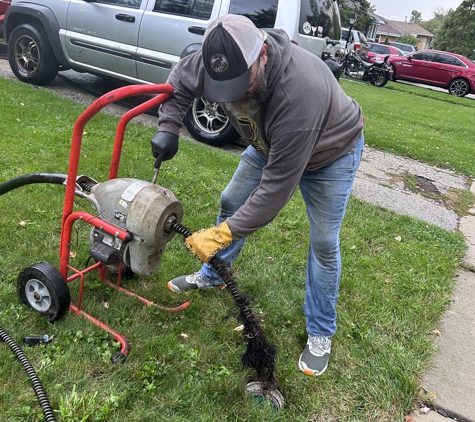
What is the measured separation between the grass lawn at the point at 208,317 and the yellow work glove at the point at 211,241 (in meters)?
0.71

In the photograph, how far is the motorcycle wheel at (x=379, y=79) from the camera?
18.0 m

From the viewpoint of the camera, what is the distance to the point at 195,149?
17.4 feet

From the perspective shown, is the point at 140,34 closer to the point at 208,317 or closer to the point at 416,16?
the point at 208,317

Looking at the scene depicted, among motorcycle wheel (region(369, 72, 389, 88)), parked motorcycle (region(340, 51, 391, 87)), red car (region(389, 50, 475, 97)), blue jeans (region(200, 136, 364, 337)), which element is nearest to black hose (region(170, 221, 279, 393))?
blue jeans (region(200, 136, 364, 337))

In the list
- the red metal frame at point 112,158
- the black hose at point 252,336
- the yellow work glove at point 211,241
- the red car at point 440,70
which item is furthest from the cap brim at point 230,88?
the red car at point 440,70

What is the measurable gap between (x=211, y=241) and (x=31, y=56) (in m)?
6.08

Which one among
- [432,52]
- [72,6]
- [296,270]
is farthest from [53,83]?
[432,52]

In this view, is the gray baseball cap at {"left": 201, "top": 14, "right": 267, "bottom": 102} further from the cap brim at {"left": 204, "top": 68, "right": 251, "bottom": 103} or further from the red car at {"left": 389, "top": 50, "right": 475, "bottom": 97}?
the red car at {"left": 389, "top": 50, "right": 475, "bottom": 97}

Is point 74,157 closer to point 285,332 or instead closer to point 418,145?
point 285,332

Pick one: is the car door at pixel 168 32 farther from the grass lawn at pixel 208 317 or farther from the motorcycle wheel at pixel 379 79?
the motorcycle wheel at pixel 379 79

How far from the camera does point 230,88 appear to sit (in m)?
1.72

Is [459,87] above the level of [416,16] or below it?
below

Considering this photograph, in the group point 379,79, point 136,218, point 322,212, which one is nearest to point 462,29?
point 379,79

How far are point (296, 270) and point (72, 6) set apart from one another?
5.23 metres
